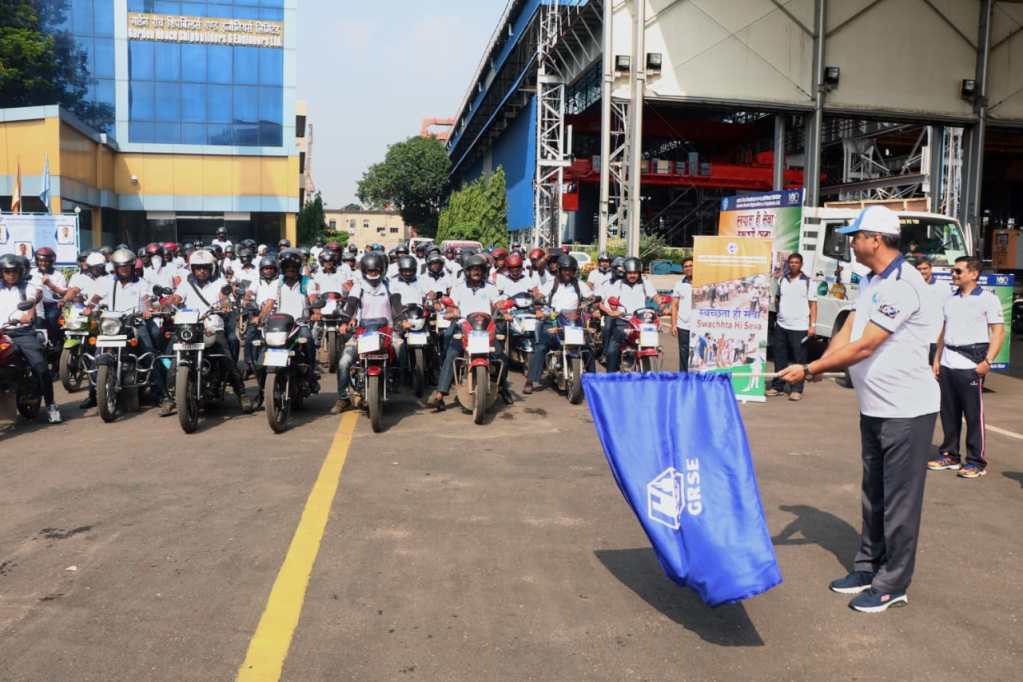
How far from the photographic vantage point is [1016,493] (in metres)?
6.97

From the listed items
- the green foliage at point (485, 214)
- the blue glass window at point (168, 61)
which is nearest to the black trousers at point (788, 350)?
the green foliage at point (485, 214)

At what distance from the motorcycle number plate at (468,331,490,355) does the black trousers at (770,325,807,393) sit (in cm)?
425

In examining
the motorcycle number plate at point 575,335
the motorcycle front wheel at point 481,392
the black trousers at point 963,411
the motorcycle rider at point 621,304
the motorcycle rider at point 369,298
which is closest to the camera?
the black trousers at point 963,411

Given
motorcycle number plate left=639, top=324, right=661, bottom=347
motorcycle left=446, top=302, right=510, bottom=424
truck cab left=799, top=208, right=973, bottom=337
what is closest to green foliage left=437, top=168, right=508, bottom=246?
truck cab left=799, top=208, right=973, bottom=337

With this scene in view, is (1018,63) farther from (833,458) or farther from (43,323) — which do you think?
(43,323)

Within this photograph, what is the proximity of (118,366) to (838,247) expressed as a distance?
999 centimetres

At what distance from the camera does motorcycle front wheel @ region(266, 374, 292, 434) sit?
870 cm

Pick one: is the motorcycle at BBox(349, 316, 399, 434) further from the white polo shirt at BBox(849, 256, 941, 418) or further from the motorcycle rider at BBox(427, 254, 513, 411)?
the white polo shirt at BBox(849, 256, 941, 418)

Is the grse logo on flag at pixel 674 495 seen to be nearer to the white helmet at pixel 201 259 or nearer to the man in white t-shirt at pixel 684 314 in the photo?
the white helmet at pixel 201 259

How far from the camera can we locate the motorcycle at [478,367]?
9.41 m

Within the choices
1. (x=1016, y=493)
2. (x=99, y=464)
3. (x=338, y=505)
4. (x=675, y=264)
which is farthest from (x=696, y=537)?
(x=675, y=264)

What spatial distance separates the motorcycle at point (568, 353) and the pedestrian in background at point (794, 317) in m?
2.53

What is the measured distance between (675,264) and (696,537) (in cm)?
3401

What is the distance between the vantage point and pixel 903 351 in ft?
15.1
